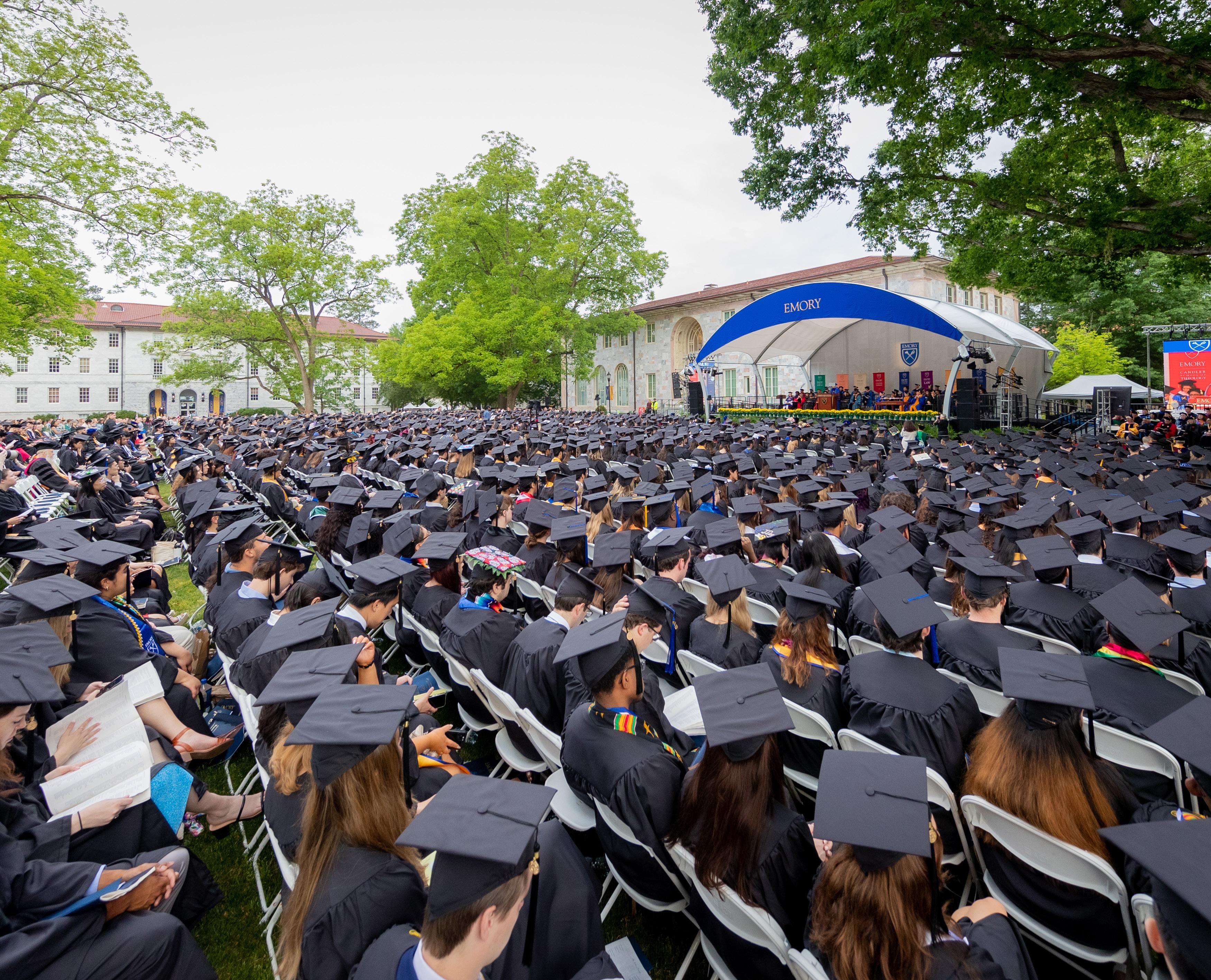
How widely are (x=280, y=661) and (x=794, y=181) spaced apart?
464 inches

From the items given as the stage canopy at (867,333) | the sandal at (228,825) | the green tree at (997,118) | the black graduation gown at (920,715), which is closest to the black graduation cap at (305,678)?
the sandal at (228,825)

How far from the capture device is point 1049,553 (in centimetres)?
396

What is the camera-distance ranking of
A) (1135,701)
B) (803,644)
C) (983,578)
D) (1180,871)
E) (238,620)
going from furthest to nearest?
1. (238,620)
2. (983,578)
3. (803,644)
4. (1135,701)
5. (1180,871)

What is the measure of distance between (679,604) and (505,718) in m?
1.56

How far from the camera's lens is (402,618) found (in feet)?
13.9

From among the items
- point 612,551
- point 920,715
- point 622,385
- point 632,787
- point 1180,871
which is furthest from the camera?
point 622,385

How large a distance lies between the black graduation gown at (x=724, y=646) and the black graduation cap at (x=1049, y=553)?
2013 mm

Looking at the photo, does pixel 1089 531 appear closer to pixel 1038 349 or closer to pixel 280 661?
pixel 280 661

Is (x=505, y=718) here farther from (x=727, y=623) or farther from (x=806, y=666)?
(x=806, y=666)

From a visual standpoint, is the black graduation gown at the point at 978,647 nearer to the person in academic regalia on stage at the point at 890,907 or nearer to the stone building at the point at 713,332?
the person in academic regalia on stage at the point at 890,907

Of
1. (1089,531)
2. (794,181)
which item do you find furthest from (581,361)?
(1089,531)

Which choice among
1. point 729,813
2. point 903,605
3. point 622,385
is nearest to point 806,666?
point 903,605

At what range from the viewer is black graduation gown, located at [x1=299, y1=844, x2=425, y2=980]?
58.5 inches

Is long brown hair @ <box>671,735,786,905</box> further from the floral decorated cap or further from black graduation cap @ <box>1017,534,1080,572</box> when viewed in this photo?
black graduation cap @ <box>1017,534,1080,572</box>
